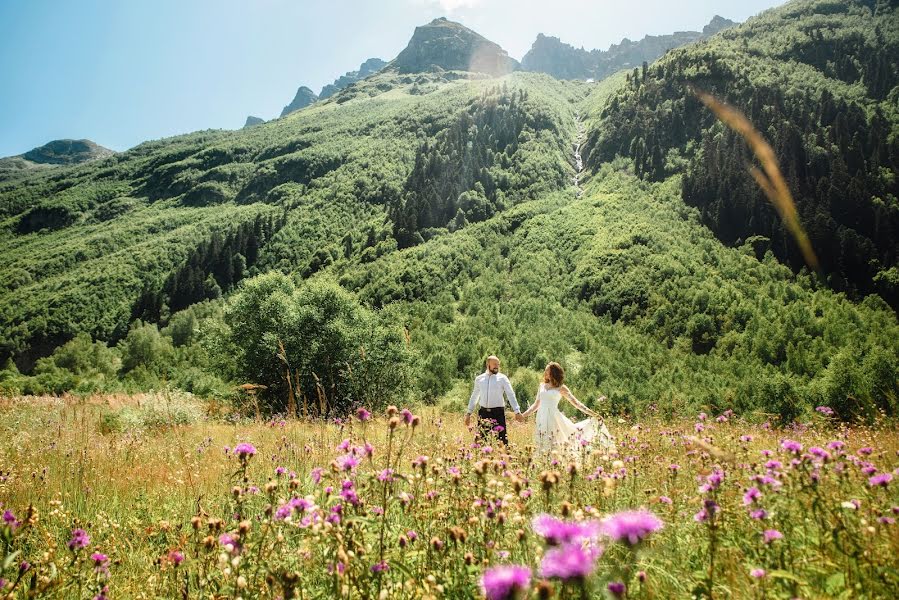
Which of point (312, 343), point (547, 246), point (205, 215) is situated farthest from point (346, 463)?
point (205, 215)

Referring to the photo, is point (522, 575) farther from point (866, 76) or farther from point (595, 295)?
point (866, 76)

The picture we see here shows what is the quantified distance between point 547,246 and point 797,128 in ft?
133

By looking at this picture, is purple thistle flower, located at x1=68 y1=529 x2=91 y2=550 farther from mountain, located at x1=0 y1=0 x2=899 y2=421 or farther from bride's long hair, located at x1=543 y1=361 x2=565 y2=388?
mountain, located at x1=0 y1=0 x2=899 y2=421

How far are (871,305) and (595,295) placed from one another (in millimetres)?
29330

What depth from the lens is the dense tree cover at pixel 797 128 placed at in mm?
57531

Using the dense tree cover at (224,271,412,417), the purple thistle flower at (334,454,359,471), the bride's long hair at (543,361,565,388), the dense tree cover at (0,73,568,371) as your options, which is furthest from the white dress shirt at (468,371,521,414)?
the dense tree cover at (0,73,568,371)

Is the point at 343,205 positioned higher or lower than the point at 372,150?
lower

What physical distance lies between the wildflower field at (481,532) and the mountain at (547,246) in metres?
10.9

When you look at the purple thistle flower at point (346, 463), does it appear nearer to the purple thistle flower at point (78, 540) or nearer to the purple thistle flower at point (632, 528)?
the purple thistle flower at point (632, 528)

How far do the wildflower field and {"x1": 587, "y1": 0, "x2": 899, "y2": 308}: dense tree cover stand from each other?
220 ft

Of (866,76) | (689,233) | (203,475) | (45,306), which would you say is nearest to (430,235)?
(689,233)

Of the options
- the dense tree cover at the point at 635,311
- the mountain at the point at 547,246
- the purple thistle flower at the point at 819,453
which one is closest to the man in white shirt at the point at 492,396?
the purple thistle flower at the point at 819,453

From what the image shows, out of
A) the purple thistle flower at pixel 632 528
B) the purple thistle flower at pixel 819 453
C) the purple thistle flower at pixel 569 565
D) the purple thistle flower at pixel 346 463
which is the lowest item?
the purple thistle flower at pixel 819 453

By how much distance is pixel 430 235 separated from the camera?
83.6 metres
